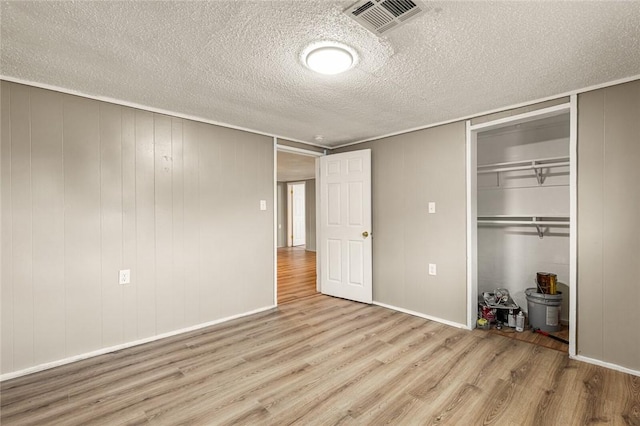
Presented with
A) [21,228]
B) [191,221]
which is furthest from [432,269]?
[21,228]

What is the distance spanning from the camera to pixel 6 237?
2.22 meters

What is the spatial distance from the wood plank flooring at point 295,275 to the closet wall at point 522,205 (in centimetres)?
244

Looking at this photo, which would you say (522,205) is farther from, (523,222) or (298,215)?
(298,215)

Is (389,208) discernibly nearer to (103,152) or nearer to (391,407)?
(391,407)

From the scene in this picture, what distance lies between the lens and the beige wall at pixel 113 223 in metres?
2.28

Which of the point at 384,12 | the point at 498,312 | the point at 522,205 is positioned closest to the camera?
the point at 384,12

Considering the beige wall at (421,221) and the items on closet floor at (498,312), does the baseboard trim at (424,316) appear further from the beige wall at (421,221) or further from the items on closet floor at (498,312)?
the items on closet floor at (498,312)

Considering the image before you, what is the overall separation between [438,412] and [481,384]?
0.50 metres

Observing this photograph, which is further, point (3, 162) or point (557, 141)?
point (557, 141)

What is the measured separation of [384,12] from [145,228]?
2615 mm

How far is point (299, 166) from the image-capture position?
704 centimetres

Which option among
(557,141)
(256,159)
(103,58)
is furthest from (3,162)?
(557,141)

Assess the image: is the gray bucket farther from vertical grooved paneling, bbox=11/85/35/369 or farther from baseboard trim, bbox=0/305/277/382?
vertical grooved paneling, bbox=11/85/35/369

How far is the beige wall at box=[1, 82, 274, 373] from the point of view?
89.7 inches
